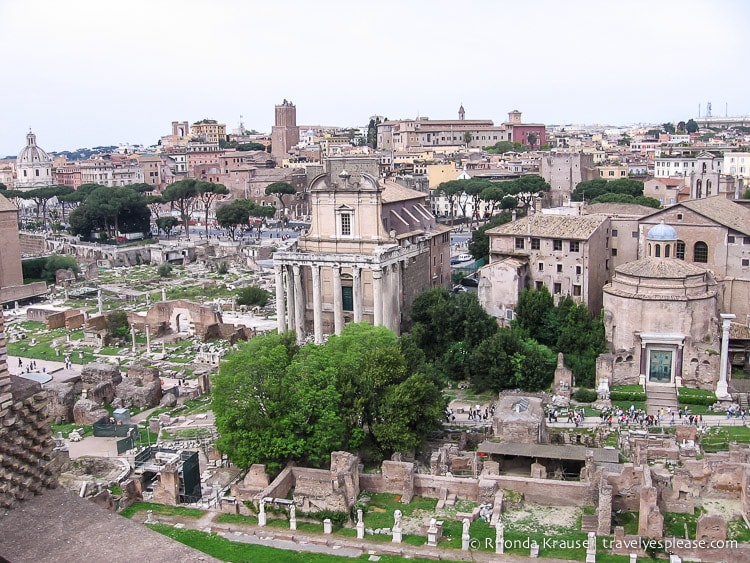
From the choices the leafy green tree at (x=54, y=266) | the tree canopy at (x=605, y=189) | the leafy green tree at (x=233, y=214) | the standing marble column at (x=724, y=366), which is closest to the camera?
the standing marble column at (x=724, y=366)

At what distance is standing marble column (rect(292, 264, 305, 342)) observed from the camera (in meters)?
41.9

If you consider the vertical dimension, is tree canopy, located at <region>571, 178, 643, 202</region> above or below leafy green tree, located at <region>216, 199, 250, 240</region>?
above

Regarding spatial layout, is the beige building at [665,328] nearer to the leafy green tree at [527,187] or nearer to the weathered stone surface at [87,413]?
the weathered stone surface at [87,413]

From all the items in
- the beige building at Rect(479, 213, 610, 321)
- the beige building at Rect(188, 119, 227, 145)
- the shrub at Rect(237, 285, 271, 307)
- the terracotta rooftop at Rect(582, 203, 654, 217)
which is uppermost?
the beige building at Rect(188, 119, 227, 145)

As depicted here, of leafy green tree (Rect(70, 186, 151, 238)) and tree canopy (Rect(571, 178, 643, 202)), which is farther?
leafy green tree (Rect(70, 186, 151, 238))

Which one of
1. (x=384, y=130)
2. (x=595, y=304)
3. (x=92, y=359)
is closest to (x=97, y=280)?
(x=92, y=359)

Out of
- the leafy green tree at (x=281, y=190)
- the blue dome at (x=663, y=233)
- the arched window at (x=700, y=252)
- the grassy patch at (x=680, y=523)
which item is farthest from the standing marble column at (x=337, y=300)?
the leafy green tree at (x=281, y=190)

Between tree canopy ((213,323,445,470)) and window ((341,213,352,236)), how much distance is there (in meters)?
13.4

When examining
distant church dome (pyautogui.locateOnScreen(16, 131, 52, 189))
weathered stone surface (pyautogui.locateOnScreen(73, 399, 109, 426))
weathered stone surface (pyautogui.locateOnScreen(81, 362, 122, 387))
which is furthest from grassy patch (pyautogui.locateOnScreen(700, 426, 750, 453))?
distant church dome (pyautogui.locateOnScreen(16, 131, 52, 189))

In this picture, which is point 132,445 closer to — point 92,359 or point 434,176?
point 92,359

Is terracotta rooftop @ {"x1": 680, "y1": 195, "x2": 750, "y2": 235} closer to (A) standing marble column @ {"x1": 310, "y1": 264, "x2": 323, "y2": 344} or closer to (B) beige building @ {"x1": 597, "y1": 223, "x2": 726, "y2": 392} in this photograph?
(B) beige building @ {"x1": 597, "y1": 223, "x2": 726, "y2": 392}

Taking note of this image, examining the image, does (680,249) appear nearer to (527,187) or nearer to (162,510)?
(162,510)

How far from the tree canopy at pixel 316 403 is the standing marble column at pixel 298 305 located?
1312 cm

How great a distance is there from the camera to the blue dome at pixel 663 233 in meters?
35.2
